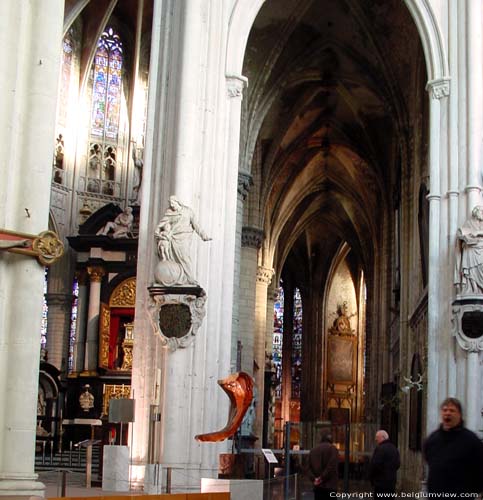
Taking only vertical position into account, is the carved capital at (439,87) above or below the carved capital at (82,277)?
above

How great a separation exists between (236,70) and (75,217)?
11628 millimetres

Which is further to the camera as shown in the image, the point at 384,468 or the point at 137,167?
the point at 137,167

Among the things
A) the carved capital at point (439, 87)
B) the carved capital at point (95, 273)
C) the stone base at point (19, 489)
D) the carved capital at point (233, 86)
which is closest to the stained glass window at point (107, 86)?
the carved capital at point (95, 273)

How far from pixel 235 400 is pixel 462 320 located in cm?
471

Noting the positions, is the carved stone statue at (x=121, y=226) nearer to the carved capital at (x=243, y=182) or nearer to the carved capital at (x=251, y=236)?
the carved capital at (x=243, y=182)

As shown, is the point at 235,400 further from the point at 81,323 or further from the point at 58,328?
the point at 58,328

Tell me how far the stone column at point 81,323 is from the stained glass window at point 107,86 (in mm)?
5229

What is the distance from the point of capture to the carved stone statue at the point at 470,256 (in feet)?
60.7

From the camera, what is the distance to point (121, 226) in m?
28.3

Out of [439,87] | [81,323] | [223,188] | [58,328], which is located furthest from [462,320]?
[58,328]

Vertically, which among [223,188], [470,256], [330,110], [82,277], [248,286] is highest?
[330,110]

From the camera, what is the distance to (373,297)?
43.3m

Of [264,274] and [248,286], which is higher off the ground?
[264,274]

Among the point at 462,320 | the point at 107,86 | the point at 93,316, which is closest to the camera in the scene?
the point at 462,320
